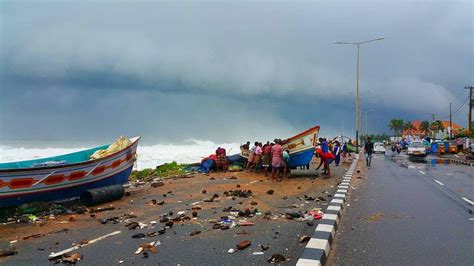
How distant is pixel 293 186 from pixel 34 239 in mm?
9293

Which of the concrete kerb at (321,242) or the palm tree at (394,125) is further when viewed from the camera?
the palm tree at (394,125)

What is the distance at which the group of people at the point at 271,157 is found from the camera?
661 inches

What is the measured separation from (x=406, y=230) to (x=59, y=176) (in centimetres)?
935

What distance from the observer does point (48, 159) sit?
14.4m

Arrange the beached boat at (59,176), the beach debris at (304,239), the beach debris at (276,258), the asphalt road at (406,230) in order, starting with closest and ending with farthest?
the beach debris at (276,258)
the asphalt road at (406,230)
the beach debris at (304,239)
the beached boat at (59,176)

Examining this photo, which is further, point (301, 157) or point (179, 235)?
point (301, 157)

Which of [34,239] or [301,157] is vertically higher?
[301,157]

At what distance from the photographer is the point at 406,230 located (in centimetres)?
737

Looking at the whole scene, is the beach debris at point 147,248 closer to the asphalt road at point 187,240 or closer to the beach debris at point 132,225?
the asphalt road at point 187,240

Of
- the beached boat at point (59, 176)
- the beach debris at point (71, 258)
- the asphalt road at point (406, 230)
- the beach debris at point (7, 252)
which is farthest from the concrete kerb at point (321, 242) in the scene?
the beached boat at point (59, 176)

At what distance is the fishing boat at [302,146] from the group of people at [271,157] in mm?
318

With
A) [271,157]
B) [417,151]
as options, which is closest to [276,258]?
[271,157]

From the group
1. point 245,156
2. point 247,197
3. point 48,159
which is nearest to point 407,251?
point 247,197

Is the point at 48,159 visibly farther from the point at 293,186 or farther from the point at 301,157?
the point at 301,157
